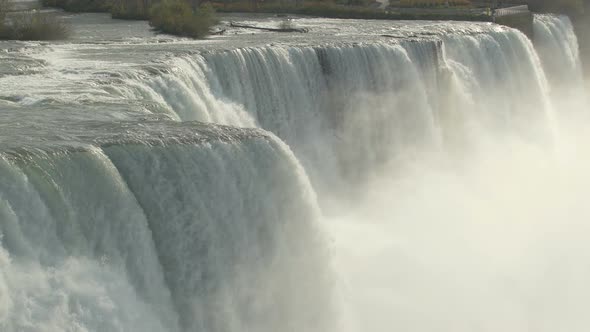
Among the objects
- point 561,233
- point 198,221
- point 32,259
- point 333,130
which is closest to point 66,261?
point 32,259

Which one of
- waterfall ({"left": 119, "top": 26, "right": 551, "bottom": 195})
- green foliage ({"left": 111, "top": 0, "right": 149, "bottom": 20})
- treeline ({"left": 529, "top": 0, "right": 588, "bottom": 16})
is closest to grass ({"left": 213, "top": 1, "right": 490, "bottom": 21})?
green foliage ({"left": 111, "top": 0, "right": 149, "bottom": 20})

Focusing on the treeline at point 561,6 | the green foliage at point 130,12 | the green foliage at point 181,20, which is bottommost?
the green foliage at point 130,12

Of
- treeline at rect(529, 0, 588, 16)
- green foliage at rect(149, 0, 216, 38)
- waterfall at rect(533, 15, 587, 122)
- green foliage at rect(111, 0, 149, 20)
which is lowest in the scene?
waterfall at rect(533, 15, 587, 122)

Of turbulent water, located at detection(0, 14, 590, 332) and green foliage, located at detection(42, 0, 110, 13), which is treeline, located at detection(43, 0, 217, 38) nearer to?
green foliage, located at detection(42, 0, 110, 13)

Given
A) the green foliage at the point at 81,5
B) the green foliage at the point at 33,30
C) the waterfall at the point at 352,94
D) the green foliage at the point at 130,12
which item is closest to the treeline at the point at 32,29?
the green foliage at the point at 33,30

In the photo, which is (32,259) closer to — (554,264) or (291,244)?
(291,244)

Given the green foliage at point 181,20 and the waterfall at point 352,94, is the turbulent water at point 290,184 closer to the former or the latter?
the waterfall at point 352,94

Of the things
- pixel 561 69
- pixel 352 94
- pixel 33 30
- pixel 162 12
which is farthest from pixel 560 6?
pixel 33 30
